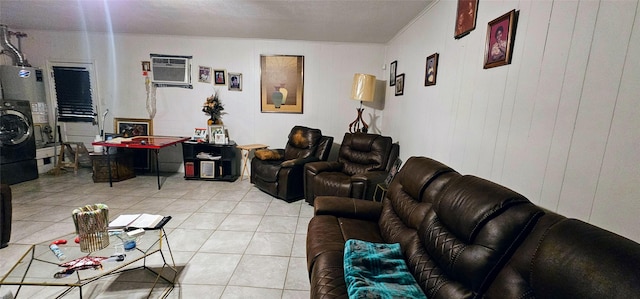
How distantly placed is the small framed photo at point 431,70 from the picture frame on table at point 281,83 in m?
2.27

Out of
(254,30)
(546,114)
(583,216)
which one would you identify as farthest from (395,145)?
(254,30)

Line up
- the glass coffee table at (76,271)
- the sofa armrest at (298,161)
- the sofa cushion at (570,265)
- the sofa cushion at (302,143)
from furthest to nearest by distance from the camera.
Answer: the sofa cushion at (302,143) < the sofa armrest at (298,161) < the glass coffee table at (76,271) < the sofa cushion at (570,265)

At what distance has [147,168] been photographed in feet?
15.1

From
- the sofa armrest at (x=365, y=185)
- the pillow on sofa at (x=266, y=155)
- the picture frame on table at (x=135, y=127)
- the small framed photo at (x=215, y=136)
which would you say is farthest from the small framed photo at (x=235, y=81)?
the sofa armrest at (x=365, y=185)

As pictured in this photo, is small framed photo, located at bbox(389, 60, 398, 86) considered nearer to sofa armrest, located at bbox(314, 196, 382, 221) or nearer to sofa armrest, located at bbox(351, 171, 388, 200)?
sofa armrest, located at bbox(351, 171, 388, 200)

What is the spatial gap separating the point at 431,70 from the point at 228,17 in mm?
2484

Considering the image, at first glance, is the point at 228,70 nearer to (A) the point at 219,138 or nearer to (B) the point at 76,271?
(A) the point at 219,138

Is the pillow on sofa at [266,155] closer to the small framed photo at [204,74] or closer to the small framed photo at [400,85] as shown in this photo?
the small framed photo at [204,74]

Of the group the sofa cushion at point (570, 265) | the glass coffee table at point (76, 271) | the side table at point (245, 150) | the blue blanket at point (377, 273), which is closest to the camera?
the sofa cushion at point (570, 265)

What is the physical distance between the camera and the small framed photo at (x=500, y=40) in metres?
1.46

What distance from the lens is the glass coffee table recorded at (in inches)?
52.0

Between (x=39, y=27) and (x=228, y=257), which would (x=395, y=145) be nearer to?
(x=228, y=257)

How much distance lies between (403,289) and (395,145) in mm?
2191

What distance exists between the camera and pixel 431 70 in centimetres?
247
